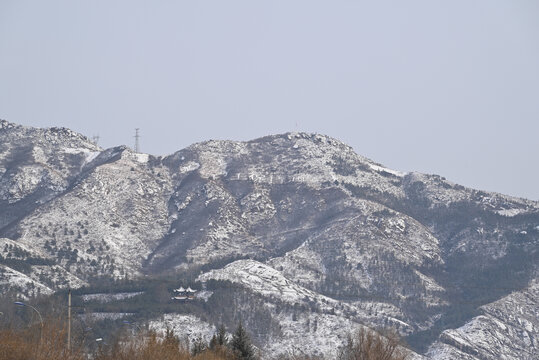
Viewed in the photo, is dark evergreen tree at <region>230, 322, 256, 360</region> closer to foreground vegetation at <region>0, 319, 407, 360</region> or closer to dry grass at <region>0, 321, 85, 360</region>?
foreground vegetation at <region>0, 319, 407, 360</region>

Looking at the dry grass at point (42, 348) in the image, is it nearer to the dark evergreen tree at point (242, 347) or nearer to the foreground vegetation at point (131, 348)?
the foreground vegetation at point (131, 348)

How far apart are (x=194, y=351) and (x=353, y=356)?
60.6 ft

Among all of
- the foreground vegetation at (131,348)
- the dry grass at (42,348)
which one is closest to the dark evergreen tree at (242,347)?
the foreground vegetation at (131,348)

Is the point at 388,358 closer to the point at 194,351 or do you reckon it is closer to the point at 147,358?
the point at 194,351

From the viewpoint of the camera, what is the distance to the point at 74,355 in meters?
84.2

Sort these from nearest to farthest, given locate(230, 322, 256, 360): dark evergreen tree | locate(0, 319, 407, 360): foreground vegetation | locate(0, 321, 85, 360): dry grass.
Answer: locate(0, 321, 85, 360): dry grass < locate(0, 319, 407, 360): foreground vegetation < locate(230, 322, 256, 360): dark evergreen tree

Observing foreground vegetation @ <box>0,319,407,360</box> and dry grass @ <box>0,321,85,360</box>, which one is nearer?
dry grass @ <box>0,321,85,360</box>

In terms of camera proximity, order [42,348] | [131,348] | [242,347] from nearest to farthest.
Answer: [42,348] → [131,348] → [242,347]

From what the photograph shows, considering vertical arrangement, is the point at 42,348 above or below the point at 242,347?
below

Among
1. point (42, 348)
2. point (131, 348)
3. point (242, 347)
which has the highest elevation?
point (242, 347)

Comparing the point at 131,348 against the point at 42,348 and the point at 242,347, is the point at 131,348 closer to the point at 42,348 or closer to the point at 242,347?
the point at 42,348

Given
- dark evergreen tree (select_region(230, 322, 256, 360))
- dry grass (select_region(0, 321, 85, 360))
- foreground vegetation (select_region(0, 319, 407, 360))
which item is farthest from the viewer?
dark evergreen tree (select_region(230, 322, 256, 360))

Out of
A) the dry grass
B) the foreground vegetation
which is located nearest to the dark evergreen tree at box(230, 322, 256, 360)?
the foreground vegetation

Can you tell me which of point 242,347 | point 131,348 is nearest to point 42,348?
point 131,348
